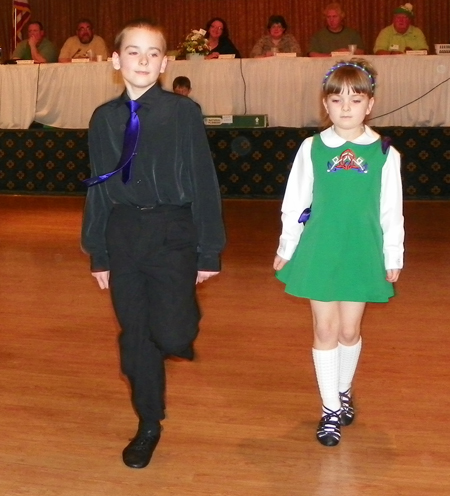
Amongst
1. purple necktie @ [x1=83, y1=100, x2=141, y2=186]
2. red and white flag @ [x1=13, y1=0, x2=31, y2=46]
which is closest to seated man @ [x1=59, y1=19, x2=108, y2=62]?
red and white flag @ [x1=13, y1=0, x2=31, y2=46]

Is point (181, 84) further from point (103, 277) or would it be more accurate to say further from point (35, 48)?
point (103, 277)

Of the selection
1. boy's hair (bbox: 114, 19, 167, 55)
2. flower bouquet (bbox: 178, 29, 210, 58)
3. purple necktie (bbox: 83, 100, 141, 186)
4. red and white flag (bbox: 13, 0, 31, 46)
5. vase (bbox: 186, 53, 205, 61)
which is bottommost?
purple necktie (bbox: 83, 100, 141, 186)

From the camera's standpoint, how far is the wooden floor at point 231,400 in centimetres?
252

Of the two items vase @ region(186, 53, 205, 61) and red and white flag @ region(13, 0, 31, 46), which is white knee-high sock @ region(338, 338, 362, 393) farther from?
red and white flag @ region(13, 0, 31, 46)

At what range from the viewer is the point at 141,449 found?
8.60ft

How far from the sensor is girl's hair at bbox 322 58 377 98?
8.40ft

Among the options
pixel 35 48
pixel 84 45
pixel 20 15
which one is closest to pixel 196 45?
pixel 84 45

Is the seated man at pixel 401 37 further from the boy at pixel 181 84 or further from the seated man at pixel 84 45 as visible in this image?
the seated man at pixel 84 45

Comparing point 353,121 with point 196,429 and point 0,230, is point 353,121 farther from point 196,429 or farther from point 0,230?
point 0,230

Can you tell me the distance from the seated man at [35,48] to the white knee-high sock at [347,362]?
7.59 meters

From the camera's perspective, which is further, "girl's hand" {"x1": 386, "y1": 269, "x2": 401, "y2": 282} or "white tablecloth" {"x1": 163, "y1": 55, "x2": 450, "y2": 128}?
"white tablecloth" {"x1": 163, "y1": 55, "x2": 450, "y2": 128}

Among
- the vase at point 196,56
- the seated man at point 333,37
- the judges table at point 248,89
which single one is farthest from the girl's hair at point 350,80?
the seated man at point 333,37

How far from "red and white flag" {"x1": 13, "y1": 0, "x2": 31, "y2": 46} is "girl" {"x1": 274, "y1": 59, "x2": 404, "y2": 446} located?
9479 mm

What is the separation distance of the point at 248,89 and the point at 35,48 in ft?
9.38
